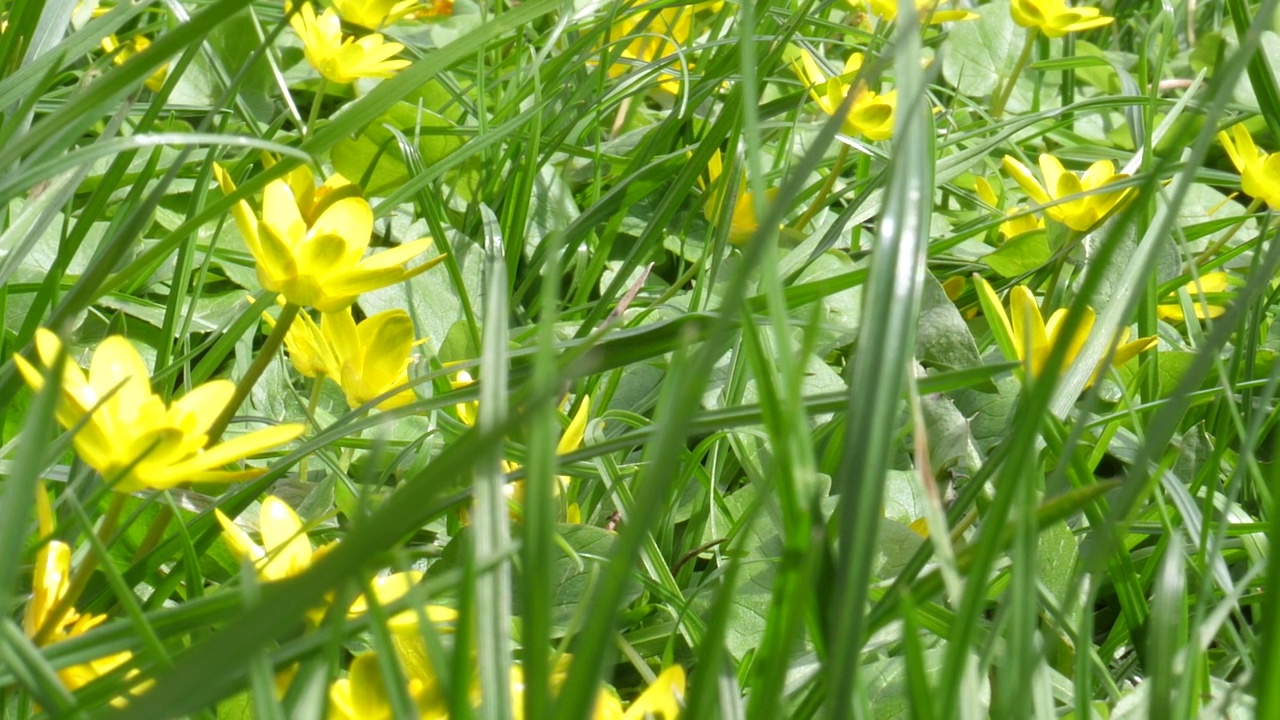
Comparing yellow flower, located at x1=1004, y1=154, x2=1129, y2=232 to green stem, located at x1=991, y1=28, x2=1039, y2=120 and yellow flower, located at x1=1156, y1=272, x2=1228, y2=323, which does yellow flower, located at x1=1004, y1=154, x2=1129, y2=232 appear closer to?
yellow flower, located at x1=1156, y1=272, x2=1228, y2=323

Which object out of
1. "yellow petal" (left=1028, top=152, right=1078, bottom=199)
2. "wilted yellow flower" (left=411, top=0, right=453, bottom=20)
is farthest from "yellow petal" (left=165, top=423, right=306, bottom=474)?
"wilted yellow flower" (left=411, top=0, right=453, bottom=20)

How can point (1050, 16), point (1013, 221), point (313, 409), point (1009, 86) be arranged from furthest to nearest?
point (1009, 86) < point (1050, 16) < point (1013, 221) < point (313, 409)

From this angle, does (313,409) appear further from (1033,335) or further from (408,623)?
(1033,335)

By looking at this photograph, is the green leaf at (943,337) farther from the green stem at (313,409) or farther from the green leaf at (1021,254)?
the green stem at (313,409)

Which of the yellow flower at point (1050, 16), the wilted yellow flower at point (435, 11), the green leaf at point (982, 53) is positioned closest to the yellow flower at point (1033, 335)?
the yellow flower at point (1050, 16)

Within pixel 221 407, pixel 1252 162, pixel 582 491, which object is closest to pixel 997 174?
pixel 1252 162

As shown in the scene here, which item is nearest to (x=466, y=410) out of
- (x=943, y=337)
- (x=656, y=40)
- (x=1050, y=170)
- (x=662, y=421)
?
(x=662, y=421)

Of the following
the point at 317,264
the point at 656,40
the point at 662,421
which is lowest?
the point at 662,421
